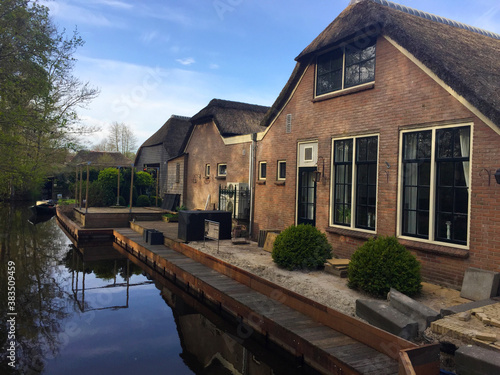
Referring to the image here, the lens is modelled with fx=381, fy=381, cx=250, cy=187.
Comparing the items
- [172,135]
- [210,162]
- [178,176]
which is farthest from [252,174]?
[172,135]

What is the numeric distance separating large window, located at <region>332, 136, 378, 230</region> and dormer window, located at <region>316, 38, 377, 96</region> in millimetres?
1450

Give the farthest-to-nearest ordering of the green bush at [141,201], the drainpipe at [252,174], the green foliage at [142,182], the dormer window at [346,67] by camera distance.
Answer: the green foliage at [142,182] < the green bush at [141,201] < the drainpipe at [252,174] < the dormer window at [346,67]

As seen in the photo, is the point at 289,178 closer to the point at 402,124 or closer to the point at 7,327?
the point at 402,124

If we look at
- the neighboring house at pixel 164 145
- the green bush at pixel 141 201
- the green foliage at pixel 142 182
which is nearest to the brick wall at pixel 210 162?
the green bush at pixel 141 201

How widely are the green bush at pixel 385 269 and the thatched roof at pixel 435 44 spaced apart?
8.60 feet

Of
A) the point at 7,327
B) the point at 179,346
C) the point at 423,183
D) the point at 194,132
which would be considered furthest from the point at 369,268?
the point at 194,132

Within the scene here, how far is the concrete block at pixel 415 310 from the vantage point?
197 inches

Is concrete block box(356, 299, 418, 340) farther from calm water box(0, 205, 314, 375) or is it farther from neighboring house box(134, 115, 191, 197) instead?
neighboring house box(134, 115, 191, 197)

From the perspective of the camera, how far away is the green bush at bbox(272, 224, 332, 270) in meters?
8.68

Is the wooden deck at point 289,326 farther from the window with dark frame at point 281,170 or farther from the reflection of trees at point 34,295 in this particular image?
the window with dark frame at point 281,170

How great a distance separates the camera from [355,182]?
9086 mm

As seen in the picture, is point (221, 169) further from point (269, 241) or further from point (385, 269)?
point (385, 269)

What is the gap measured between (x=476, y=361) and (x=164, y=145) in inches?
1080

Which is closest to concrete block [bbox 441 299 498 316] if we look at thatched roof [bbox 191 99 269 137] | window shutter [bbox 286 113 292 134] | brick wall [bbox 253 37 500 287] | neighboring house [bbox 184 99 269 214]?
brick wall [bbox 253 37 500 287]
